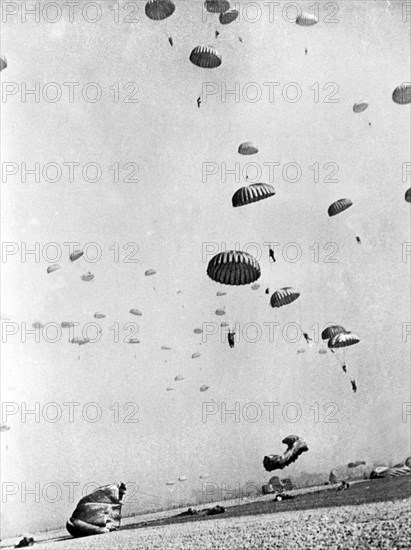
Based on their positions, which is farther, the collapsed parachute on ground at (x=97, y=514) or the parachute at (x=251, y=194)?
the collapsed parachute on ground at (x=97, y=514)

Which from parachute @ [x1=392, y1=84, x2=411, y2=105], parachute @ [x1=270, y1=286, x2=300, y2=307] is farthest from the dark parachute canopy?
parachute @ [x1=392, y1=84, x2=411, y2=105]

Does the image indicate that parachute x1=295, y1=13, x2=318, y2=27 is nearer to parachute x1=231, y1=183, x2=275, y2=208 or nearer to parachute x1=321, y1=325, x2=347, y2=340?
parachute x1=231, y1=183, x2=275, y2=208

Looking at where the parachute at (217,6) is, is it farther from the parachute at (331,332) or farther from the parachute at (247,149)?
the parachute at (331,332)

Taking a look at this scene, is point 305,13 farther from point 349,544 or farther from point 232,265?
point 349,544

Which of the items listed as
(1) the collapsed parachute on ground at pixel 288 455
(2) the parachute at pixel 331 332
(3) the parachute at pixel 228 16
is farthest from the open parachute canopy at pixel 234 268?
(1) the collapsed parachute on ground at pixel 288 455

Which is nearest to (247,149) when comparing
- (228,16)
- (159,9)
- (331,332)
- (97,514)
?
(228,16)
